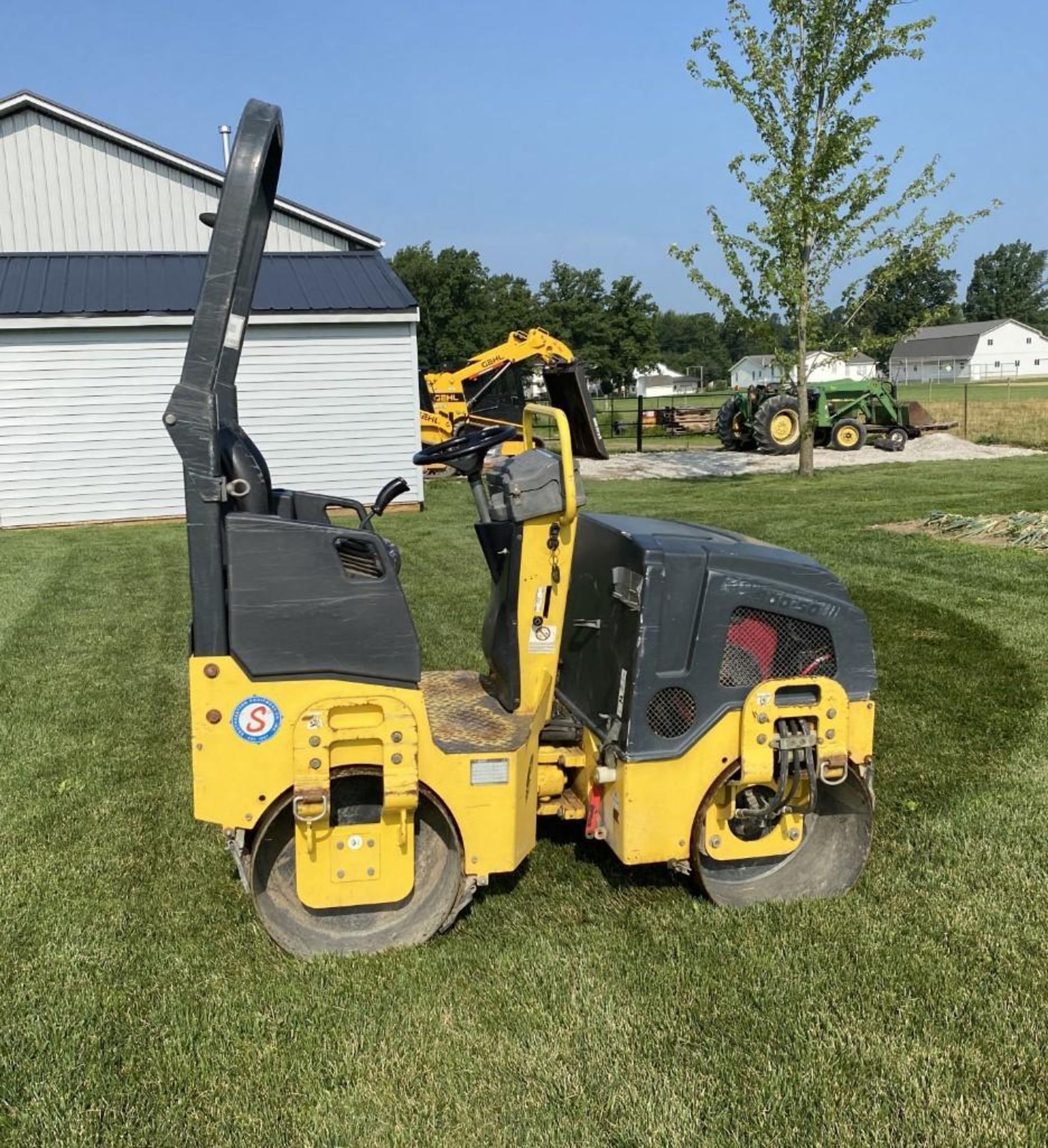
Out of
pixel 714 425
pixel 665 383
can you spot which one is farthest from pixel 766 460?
pixel 665 383

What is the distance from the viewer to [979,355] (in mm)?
106875

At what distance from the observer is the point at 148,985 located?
334 cm

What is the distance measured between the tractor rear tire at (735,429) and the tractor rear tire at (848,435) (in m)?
2.13

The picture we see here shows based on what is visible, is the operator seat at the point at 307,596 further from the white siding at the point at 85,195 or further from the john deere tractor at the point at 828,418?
the john deere tractor at the point at 828,418

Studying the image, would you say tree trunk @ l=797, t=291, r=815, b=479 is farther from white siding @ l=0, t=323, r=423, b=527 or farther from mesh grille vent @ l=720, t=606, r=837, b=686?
mesh grille vent @ l=720, t=606, r=837, b=686

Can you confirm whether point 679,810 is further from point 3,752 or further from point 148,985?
point 3,752

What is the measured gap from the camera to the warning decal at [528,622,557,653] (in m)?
3.67

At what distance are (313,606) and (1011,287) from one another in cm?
15715

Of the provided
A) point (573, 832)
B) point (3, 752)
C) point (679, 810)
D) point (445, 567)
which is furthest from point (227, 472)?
point (445, 567)

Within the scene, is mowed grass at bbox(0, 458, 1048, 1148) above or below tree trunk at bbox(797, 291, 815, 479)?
below

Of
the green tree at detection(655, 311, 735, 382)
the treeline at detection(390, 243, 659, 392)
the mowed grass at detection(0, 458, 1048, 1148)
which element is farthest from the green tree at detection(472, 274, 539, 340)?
the mowed grass at detection(0, 458, 1048, 1148)

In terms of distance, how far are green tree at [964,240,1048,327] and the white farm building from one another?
137062 mm

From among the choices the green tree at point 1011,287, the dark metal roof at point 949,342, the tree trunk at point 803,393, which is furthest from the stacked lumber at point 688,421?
the green tree at point 1011,287

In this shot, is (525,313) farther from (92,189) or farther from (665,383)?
(92,189)
